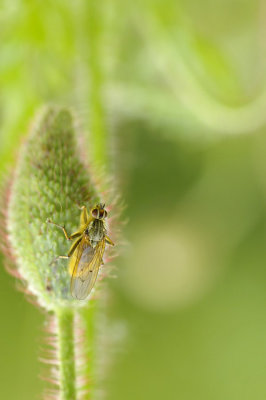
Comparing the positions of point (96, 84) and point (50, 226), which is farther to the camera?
point (96, 84)

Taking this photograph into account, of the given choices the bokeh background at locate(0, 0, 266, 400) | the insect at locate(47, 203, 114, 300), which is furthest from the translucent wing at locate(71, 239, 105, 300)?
the bokeh background at locate(0, 0, 266, 400)

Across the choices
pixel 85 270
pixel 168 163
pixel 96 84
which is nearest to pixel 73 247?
pixel 85 270

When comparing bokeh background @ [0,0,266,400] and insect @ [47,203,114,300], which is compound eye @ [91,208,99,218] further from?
bokeh background @ [0,0,266,400]

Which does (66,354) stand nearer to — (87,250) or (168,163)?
(87,250)

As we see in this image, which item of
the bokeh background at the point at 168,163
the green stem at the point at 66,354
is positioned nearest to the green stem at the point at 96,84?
the bokeh background at the point at 168,163

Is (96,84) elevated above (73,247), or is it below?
above

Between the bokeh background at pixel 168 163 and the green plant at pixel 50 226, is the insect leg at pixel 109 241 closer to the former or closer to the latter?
the green plant at pixel 50 226
